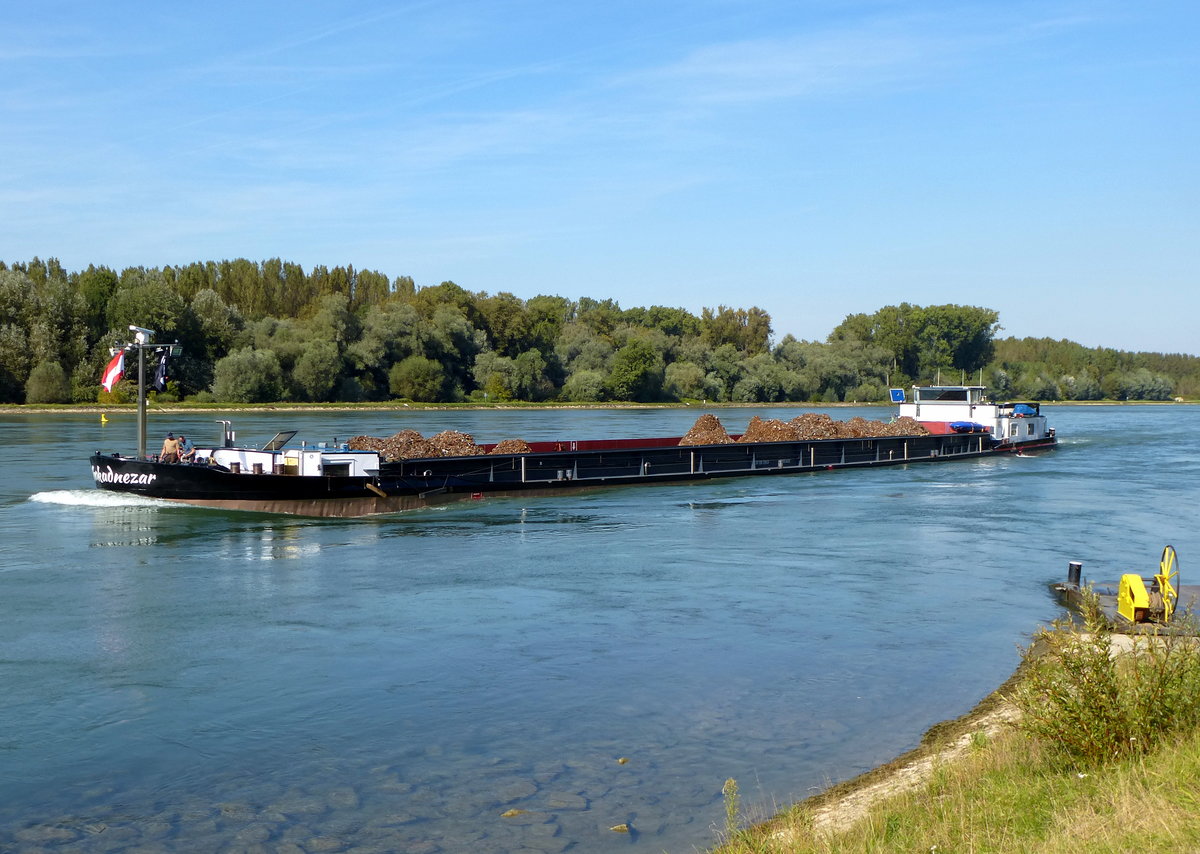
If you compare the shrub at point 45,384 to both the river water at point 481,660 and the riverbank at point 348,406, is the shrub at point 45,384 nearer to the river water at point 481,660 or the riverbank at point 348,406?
the riverbank at point 348,406

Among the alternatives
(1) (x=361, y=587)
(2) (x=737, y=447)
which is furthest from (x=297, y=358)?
(1) (x=361, y=587)

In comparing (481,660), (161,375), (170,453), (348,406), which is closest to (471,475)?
(170,453)

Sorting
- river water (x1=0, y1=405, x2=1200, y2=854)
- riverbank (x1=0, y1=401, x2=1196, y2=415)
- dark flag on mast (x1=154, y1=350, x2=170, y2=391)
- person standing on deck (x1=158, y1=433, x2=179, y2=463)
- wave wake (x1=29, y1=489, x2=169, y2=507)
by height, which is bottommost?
river water (x1=0, y1=405, x2=1200, y2=854)

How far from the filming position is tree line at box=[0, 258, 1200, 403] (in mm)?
75625

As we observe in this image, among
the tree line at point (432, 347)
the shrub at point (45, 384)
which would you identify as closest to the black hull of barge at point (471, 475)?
the tree line at point (432, 347)

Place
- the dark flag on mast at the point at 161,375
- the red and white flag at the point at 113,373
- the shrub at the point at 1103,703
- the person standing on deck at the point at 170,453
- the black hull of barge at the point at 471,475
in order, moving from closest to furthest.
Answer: the shrub at the point at 1103,703 → the red and white flag at the point at 113,373 → the dark flag on mast at the point at 161,375 → the black hull of barge at the point at 471,475 → the person standing on deck at the point at 170,453

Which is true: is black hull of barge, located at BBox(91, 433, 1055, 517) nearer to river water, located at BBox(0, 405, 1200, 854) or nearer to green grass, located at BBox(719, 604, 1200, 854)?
river water, located at BBox(0, 405, 1200, 854)

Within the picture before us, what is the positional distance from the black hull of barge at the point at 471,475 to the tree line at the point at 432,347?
33288 millimetres

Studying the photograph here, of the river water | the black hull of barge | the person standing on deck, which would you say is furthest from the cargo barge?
the river water

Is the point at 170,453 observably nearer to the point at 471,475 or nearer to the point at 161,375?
the point at 161,375

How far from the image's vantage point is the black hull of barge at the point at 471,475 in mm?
26062

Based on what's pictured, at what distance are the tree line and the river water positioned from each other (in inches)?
1595

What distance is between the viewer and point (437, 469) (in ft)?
96.1

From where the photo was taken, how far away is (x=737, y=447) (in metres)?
38.4
